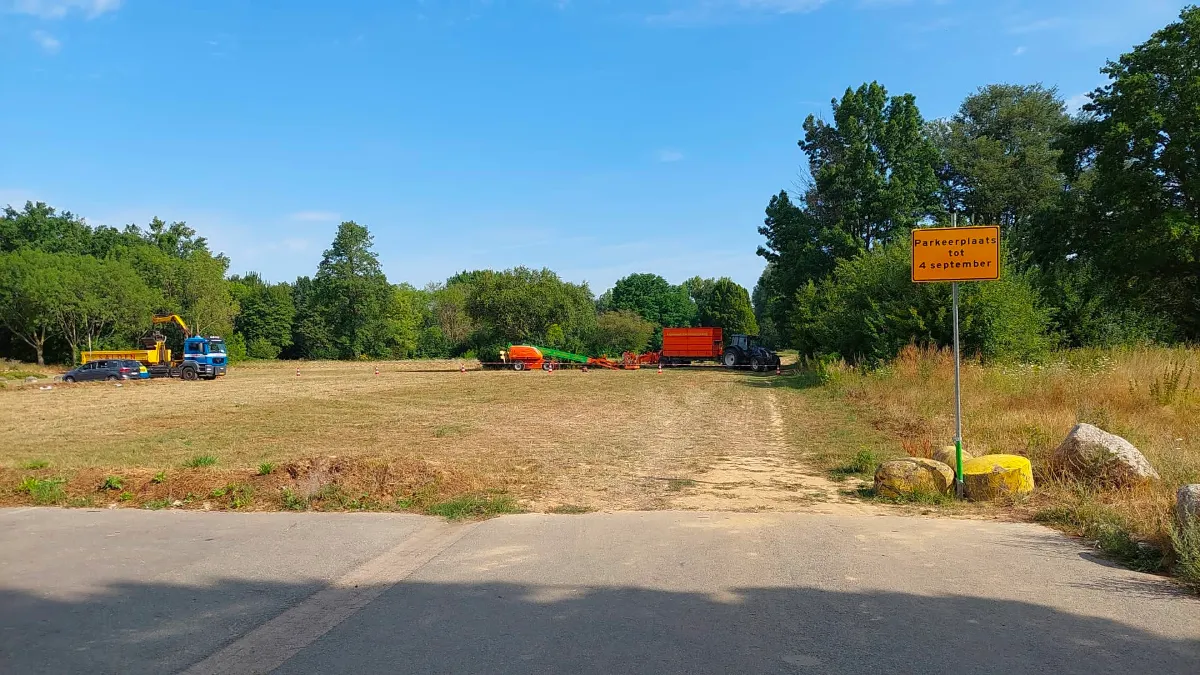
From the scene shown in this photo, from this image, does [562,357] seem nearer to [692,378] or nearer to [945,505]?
[692,378]

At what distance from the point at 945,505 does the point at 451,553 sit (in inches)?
223

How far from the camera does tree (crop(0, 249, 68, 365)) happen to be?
193 ft

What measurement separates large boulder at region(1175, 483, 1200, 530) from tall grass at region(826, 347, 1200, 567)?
5.4 inches

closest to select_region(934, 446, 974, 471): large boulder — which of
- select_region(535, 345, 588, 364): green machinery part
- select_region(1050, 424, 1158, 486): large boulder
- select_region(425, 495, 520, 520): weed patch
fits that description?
select_region(1050, 424, 1158, 486): large boulder

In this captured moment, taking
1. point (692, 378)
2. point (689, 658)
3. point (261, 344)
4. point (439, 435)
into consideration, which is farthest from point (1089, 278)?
point (261, 344)

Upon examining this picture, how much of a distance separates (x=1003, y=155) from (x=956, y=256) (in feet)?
168

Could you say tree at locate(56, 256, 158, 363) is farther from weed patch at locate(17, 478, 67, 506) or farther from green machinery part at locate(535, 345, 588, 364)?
weed patch at locate(17, 478, 67, 506)

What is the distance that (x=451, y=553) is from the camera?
6883 mm

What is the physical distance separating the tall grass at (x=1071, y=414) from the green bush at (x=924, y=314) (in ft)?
5.23

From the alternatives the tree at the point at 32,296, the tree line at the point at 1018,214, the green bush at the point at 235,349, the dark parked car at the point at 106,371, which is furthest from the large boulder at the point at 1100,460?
the green bush at the point at 235,349

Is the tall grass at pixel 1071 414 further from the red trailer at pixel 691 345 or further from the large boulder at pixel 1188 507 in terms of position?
the red trailer at pixel 691 345

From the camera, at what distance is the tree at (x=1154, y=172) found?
32.5 m

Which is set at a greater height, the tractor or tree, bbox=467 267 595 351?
tree, bbox=467 267 595 351

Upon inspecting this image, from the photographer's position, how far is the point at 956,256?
380 inches
